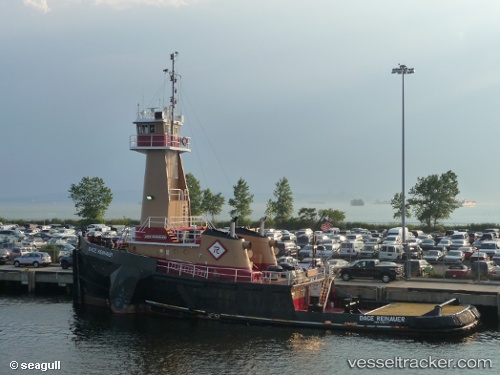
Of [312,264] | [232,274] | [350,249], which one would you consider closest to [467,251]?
[350,249]

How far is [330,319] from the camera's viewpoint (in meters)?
35.3

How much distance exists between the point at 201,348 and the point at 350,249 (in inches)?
1266

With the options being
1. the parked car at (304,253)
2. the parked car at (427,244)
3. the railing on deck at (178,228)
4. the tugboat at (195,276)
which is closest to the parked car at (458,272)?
the tugboat at (195,276)

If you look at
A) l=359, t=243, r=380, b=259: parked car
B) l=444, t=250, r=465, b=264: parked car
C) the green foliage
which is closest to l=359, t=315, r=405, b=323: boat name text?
l=444, t=250, r=465, b=264: parked car

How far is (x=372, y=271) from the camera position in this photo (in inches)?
1793

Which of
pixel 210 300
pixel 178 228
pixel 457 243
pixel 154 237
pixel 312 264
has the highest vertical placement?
pixel 178 228

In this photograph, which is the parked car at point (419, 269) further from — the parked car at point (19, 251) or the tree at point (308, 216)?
the tree at point (308, 216)

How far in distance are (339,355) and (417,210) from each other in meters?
74.7

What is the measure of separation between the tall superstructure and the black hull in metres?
3.52

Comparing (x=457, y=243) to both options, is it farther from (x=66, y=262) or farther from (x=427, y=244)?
(x=66, y=262)

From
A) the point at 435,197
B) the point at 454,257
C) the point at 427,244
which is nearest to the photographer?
the point at 454,257

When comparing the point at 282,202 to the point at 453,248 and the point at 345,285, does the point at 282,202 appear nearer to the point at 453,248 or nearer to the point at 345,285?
the point at 453,248

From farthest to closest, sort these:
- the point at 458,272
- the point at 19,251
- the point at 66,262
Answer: the point at 19,251
the point at 66,262
the point at 458,272

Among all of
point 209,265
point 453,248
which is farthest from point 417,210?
point 209,265
